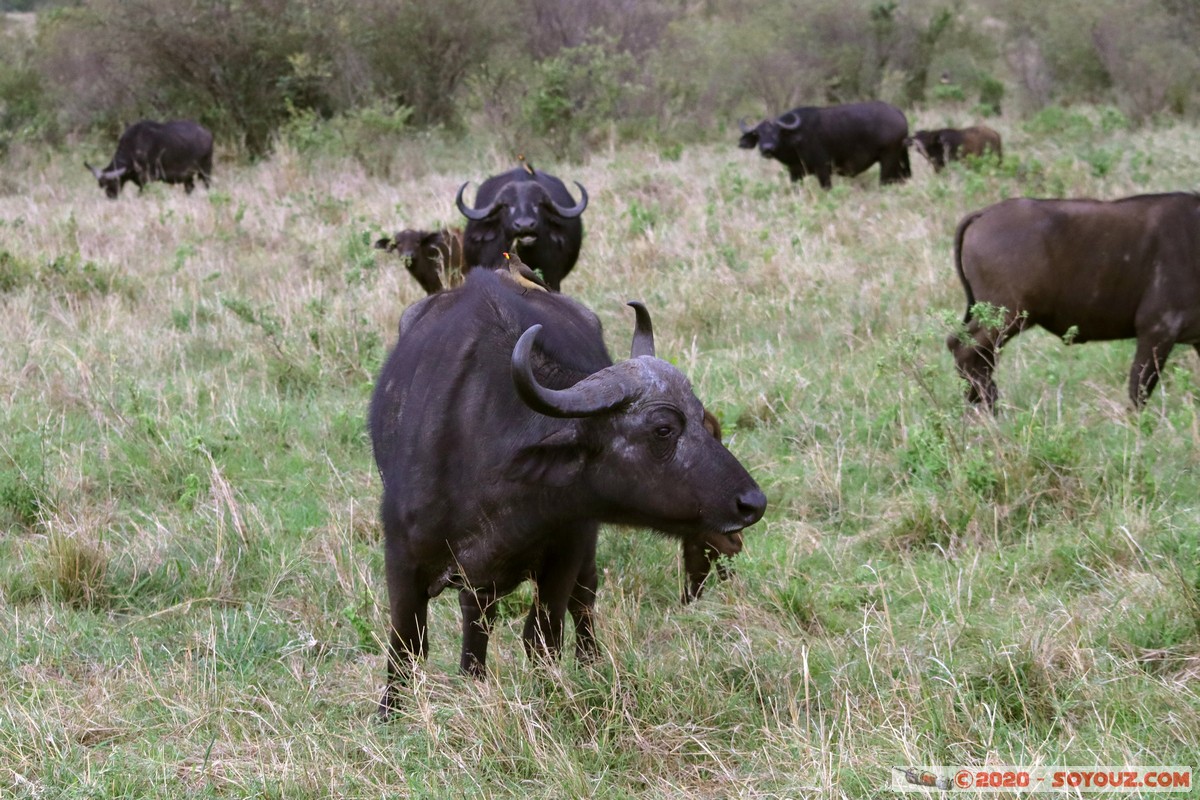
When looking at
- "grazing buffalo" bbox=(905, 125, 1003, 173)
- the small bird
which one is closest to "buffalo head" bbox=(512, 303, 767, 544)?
the small bird

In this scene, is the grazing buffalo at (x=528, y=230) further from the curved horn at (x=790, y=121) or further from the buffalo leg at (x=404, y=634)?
the curved horn at (x=790, y=121)

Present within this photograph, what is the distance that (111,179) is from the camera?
18.2 meters

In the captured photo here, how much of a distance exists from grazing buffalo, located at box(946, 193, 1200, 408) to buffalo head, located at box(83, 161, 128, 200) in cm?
1411

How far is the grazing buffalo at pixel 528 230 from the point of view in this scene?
923cm

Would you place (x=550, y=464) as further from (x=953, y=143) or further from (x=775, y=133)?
(x=775, y=133)

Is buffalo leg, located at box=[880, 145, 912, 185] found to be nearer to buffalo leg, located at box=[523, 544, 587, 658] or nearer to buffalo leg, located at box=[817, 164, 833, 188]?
buffalo leg, located at box=[817, 164, 833, 188]

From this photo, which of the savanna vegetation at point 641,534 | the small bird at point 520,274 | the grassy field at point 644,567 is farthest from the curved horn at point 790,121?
the small bird at point 520,274

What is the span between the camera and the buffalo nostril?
3426 mm

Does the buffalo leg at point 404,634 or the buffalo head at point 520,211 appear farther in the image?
the buffalo head at point 520,211

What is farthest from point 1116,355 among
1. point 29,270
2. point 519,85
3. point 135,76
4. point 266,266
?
point 135,76

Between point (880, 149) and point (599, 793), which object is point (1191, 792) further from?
point (880, 149)

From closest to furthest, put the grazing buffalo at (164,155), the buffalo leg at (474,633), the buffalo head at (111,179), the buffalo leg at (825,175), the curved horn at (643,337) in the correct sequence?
the curved horn at (643,337), the buffalo leg at (474,633), the buffalo leg at (825,175), the buffalo head at (111,179), the grazing buffalo at (164,155)

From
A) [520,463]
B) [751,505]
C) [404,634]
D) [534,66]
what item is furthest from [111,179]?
[751,505]

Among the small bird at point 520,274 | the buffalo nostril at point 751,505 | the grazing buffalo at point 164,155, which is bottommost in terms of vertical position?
the grazing buffalo at point 164,155
